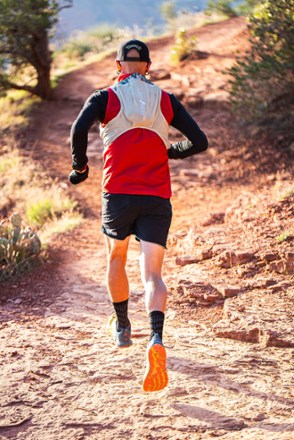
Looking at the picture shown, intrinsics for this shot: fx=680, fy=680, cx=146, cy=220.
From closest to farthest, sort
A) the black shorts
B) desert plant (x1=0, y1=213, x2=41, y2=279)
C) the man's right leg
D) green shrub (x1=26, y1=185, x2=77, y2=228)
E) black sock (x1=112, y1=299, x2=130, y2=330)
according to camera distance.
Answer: the black shorts, the man's right leg, black sock (x1=112, y1=299, x2=130, y2=330), desert plant (x1=0, y1=213, x2=41, y2=279), green shrub (x1=26, y1=185, x2=77, y2=228)

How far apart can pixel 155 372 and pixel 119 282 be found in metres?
0.76

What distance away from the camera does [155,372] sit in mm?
3650

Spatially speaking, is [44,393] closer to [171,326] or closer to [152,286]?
[152,286]

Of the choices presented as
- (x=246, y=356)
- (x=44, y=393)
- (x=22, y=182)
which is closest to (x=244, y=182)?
(x=22, y=182)

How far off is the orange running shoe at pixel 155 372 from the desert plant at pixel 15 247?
3.16m

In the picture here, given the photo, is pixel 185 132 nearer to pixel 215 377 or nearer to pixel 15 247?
pixel 215 377

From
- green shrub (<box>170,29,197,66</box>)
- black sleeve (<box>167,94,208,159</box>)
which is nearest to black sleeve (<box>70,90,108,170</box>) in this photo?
black sleeve (<box>167,94,208,159</box>)

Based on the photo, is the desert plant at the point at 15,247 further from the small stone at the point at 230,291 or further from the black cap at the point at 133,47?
the black cap at the point at 133,47

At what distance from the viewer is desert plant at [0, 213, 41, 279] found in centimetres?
662

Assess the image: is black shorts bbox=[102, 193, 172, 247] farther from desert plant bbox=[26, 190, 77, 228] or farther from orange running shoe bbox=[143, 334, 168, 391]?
desert plant bbox=[26, 190, 77, 228]

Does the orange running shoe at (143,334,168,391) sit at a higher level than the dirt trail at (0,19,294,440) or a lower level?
higher

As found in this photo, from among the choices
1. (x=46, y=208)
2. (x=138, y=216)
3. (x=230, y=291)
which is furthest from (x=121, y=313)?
(x=46, y=208)

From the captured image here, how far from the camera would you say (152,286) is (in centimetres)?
395

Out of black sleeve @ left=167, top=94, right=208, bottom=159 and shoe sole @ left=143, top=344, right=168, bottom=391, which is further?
black sleeve @ left=167, top=94, right=208, bottom=159
